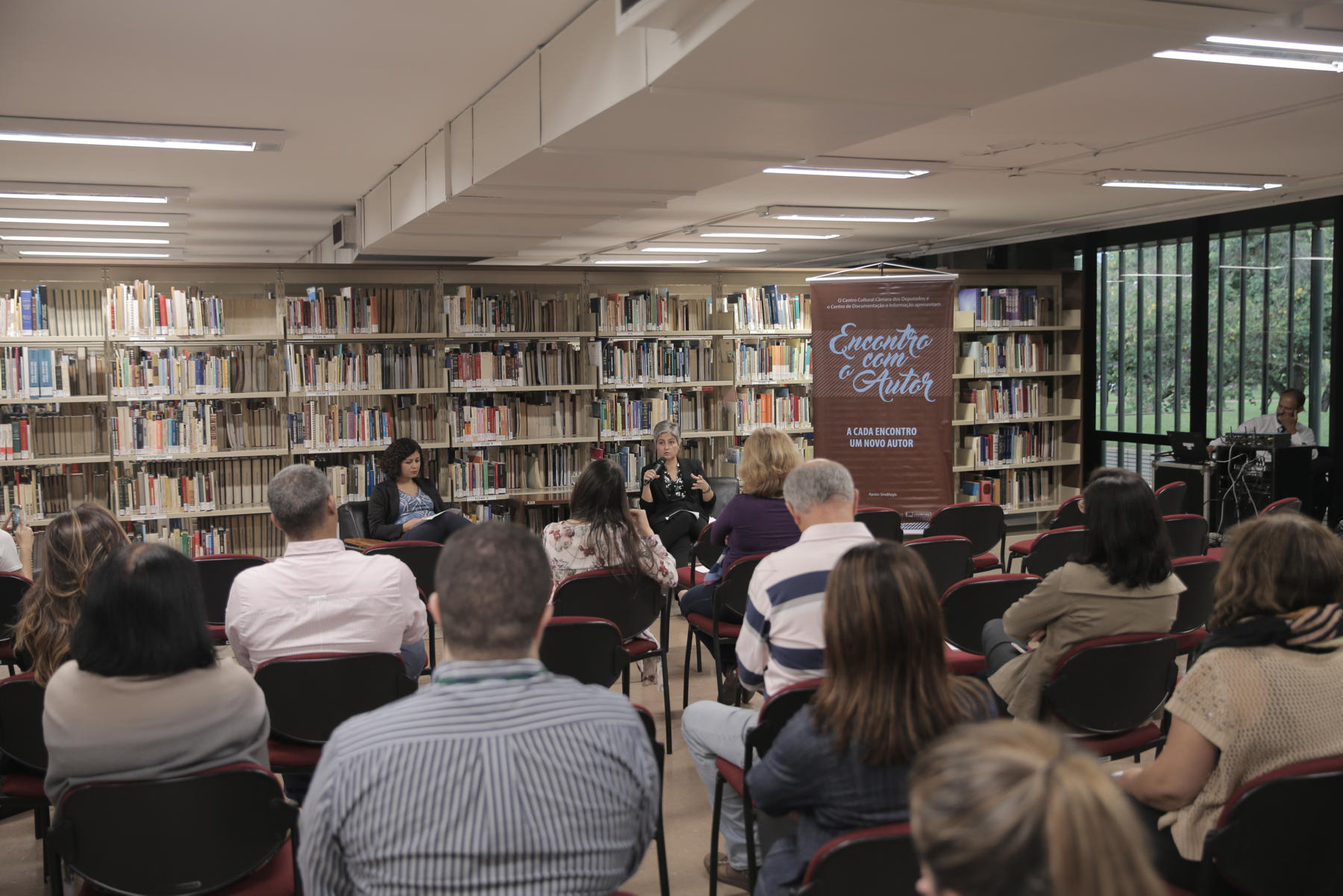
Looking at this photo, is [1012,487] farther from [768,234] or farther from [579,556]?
[579,556]

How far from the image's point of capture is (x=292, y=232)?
1066 centimetres

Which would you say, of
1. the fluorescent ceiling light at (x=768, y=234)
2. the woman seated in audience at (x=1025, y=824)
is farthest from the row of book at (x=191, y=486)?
the woman seated in audience at (x=1025, y=824)

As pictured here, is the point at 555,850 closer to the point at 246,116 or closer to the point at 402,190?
the point at 246,116

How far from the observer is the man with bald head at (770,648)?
2.74m

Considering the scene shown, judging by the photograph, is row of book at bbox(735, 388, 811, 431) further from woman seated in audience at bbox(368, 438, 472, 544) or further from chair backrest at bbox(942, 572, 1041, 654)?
chair backrest at bbox(942, 572, 1041, 654)

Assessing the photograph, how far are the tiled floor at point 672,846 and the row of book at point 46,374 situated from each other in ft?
12.8

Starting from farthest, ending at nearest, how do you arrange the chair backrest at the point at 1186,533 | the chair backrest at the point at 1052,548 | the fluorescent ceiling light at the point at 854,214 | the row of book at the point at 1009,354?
the row of book at the point at 1009,354
the fluorescent ceiling light at the point at 854,214
the chair backrest at the point at 1186,533
the chair backrest at the point at 1052,548

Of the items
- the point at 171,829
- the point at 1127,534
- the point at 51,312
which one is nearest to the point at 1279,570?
the point at 1127,534

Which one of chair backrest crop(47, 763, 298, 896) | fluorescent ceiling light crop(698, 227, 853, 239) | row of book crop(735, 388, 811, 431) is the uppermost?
fluorescent ceiling light crop(698, 227, 853, 239)

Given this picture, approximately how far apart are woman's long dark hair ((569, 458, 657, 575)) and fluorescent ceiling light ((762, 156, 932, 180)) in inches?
114

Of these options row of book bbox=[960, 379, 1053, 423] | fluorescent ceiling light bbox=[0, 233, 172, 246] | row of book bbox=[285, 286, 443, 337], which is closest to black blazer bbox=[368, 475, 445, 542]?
row of book bbox=[285, 286, 443, 337]

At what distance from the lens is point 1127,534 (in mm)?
3090

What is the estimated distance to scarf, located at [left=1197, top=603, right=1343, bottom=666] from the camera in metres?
2.10

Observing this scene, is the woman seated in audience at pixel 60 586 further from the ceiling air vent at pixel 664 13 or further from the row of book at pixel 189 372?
the row of book at pixel 189 372
